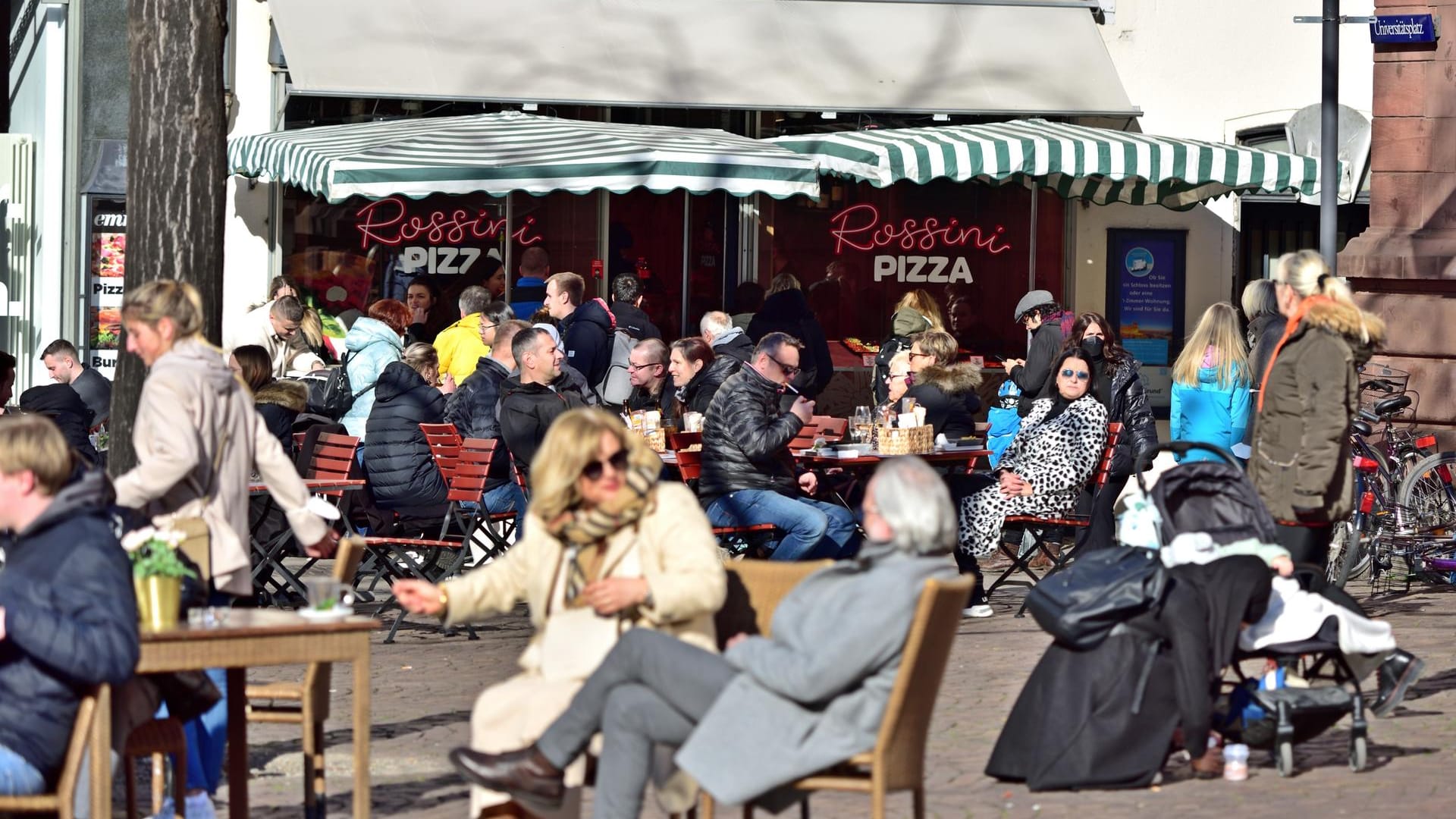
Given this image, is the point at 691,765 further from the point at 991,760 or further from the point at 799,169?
the point at 799,169

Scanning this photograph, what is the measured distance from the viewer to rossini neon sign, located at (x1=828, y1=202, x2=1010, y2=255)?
1891 centimetres

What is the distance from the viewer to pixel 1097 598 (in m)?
7.35

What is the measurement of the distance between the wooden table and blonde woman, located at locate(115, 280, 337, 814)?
37.4 inches

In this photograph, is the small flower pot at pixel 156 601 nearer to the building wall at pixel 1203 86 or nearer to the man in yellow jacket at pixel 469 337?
the man in yellow jacket at pixel 469 337

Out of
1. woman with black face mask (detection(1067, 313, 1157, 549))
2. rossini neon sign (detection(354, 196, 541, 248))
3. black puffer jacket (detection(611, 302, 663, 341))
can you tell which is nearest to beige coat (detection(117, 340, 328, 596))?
woman with black face mask (detection(1067, 313, 1157, 549))

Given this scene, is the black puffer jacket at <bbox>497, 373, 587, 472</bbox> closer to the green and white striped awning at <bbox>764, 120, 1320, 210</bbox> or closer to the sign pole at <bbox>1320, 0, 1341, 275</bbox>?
the green and white striped awning at <bbox>764, 120, 1320, 210</bbox>

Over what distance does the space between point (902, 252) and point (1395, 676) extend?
1118 centimetres

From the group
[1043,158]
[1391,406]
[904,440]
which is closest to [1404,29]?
[1043,158]

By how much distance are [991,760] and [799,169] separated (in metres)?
7.29

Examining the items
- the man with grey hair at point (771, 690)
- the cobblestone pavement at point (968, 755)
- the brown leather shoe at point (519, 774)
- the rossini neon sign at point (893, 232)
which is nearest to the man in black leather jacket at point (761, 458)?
the cobblestone pavement at point (968, 755)

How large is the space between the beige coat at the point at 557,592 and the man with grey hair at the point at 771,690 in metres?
0.12

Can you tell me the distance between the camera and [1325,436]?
8.59 meters

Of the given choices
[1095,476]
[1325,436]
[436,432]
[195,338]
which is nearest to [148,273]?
[195,338]

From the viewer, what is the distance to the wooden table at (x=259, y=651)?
5.52 m
